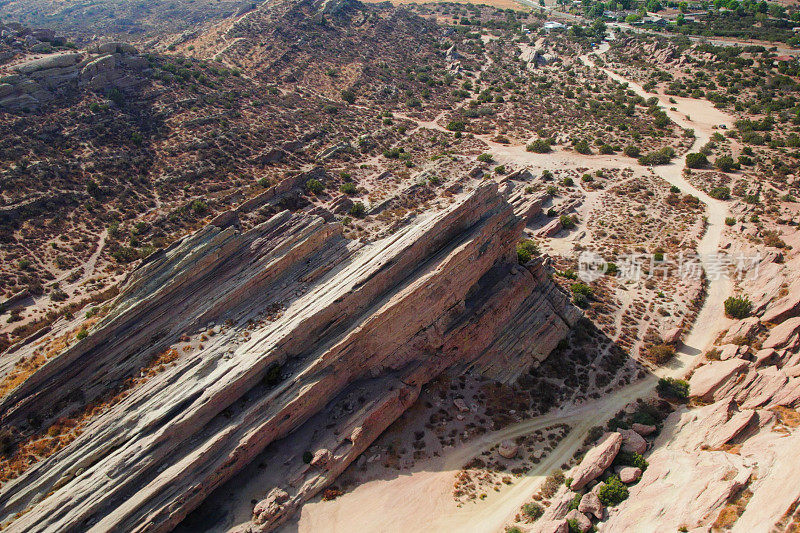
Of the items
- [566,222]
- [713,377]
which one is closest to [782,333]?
[713,377]

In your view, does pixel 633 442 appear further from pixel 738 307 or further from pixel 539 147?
pixel 539 147

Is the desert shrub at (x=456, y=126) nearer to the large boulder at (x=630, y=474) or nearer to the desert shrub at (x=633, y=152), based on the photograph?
the desert shrub at (x=633, y=152)

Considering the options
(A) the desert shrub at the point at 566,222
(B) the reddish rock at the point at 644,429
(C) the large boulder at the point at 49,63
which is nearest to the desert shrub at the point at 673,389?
(B) the reddish rock at the point at 644,429

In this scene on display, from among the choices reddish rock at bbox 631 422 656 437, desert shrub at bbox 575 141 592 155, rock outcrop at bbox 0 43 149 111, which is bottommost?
reddish rock at bbox 631 422 656 437

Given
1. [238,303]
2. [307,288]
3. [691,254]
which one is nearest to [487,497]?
Result: [307,288]

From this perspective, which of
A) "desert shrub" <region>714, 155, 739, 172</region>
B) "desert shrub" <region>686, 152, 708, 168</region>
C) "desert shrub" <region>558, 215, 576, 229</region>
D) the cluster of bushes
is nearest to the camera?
"desert shrub" <region>558, 215, 576, 229</region>

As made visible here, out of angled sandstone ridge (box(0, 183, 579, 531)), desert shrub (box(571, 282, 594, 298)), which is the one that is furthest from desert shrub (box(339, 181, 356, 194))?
desert shrub (box(571, 282, 594, 298))

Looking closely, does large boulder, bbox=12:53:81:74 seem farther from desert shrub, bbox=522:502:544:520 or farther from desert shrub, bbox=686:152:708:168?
desert shrub, bbox=686:152:708:168
